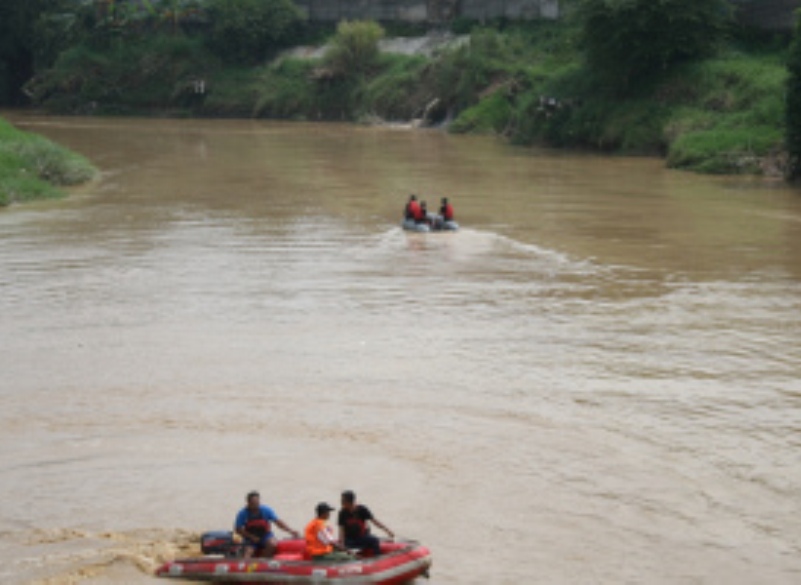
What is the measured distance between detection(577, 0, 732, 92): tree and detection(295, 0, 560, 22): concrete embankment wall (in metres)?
17.6

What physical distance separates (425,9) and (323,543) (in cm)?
6205

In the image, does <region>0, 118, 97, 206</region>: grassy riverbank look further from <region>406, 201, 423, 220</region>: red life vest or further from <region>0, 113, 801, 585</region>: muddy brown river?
<region>406, 201, 423, 220</region>: red life vest

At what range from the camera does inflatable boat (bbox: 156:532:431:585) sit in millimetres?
10484

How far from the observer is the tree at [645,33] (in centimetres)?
4553

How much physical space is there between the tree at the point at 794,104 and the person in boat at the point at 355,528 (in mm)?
28273

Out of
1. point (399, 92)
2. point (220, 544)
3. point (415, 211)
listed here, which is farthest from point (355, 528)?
point (399, 92)

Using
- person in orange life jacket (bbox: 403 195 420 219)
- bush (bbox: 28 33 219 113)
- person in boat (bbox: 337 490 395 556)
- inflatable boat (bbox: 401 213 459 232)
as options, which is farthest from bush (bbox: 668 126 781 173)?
bush (bbox: 28 33 219 113)

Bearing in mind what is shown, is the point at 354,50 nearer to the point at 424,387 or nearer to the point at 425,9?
the point at 425,9

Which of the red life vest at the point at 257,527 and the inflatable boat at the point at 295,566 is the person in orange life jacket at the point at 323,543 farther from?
the red life vest at the point at 257,527

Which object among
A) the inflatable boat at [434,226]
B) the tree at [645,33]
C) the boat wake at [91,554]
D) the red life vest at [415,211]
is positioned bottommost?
the boat wake at [91,554]

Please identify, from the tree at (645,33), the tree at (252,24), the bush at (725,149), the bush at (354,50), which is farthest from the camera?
the tree at (252,24)

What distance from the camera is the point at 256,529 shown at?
36.4 ft

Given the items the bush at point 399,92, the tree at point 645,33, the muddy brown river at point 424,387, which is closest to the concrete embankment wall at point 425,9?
the bush at point 399,92

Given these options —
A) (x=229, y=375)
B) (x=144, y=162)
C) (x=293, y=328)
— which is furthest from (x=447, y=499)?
(x=144, y=162)
